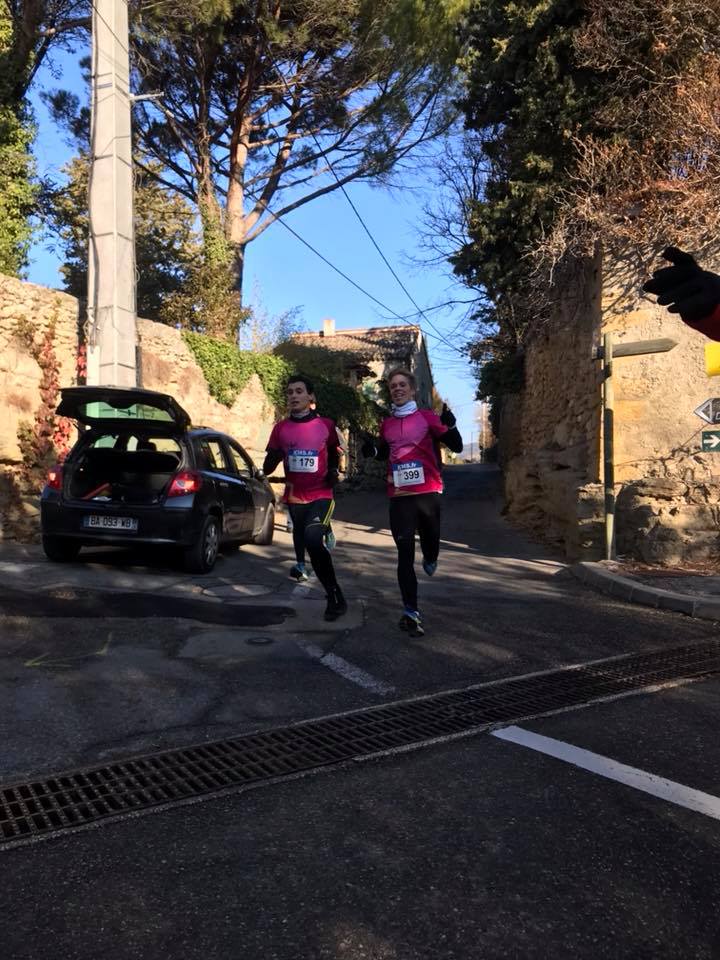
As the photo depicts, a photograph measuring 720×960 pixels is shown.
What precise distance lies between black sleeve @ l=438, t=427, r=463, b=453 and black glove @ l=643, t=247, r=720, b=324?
297cm

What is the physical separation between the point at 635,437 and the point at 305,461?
17.2ft

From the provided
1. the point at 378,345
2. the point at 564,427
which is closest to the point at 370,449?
the point at 564,427

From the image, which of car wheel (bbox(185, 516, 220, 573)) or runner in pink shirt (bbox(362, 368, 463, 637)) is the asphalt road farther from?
car wheel (bbox(185, 516, 220, 573))

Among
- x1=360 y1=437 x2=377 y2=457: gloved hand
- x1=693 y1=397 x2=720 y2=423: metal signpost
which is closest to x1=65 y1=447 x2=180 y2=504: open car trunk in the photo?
x1=360 y1=437 x2=377 y2=457: gloved hand

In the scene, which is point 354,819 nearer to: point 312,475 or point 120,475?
point 312,475

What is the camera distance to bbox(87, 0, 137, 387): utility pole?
10.6m

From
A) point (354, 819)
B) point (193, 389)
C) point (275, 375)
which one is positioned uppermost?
point (275, 375)

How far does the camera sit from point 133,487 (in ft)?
24.2

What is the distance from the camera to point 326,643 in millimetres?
4930

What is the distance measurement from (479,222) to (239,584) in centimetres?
882

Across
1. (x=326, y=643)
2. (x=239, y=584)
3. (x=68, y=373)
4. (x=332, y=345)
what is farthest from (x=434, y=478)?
(x=332, y=345)

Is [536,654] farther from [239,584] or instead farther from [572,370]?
[572,370]

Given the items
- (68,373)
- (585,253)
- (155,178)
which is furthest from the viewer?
(155,178)

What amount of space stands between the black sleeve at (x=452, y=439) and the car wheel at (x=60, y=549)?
4137mm
